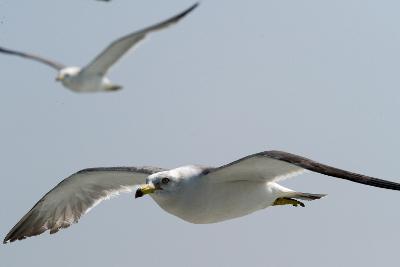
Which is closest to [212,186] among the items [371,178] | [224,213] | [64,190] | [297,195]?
[224,213]

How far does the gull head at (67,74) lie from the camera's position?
18.3 m

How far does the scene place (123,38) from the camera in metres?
16.8

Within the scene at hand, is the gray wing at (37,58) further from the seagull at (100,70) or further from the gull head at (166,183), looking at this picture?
the gull head at (166,183)

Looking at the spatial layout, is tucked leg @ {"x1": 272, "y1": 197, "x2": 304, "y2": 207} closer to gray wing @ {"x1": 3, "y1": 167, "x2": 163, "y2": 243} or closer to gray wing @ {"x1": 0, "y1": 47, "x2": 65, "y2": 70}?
gray wing @ {"x1": 3, "y1": 167, "x2": 163, "y2": 243}

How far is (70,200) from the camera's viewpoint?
14750 millimetres

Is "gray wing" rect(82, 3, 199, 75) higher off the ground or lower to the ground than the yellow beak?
higher

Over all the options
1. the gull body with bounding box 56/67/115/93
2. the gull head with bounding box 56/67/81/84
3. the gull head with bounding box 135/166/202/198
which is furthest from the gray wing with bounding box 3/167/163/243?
the gull head with bounding box 56/67/81/84

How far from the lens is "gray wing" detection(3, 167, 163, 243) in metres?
14.3

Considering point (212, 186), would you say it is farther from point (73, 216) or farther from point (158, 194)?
point (73, 216)

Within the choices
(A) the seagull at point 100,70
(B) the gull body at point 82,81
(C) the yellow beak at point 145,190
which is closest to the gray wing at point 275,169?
(C) the yellow beak at point 145,190

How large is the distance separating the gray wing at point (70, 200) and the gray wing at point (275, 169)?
2567 mm

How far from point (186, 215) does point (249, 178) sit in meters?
1.14

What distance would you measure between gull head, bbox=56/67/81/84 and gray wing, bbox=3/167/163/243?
168 inches

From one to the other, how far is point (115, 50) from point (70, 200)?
3.94 meters
